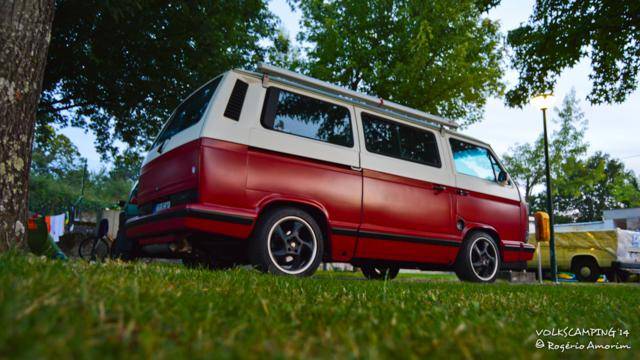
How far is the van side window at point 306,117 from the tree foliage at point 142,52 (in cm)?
600

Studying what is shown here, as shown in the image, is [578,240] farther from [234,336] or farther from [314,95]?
[234,336]

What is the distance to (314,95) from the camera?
5414mm

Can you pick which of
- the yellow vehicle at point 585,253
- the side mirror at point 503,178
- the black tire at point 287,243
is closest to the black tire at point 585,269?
the yellow vehicle at point 585,253

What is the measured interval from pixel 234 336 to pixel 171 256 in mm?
4396

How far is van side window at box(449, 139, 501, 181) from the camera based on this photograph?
6996 millimetres

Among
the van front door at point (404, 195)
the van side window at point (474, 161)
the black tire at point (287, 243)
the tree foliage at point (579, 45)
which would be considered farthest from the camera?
the tree foliage at point (579, 45)

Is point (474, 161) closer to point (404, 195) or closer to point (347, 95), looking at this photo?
point (404, 195)

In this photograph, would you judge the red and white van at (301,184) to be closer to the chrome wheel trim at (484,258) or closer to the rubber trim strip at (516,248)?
the chrome wheel trim at (484,258)

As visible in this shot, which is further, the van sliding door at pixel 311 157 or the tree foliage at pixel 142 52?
the tree foliage at pixel 142 52

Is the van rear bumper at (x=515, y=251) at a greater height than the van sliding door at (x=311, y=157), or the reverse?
the van sliding door at (x=311, y=157)

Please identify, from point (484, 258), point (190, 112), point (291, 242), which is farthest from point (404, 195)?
point (190, 112)

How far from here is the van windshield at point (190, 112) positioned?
4.86 m

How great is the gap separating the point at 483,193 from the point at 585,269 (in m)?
10.1

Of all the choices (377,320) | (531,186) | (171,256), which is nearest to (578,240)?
(171,256)
